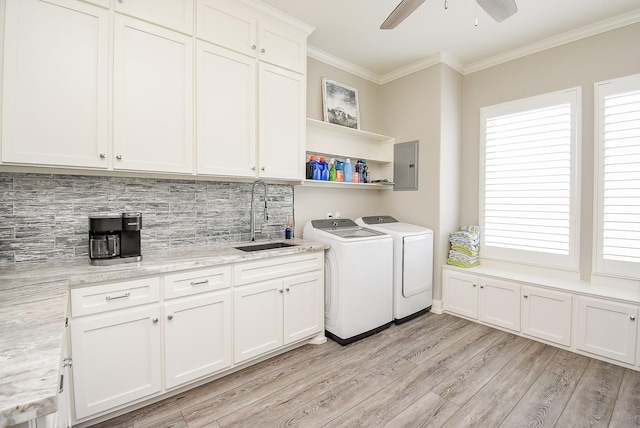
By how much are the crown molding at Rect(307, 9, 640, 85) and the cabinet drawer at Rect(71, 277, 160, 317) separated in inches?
111

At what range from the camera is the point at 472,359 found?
250 centimetres

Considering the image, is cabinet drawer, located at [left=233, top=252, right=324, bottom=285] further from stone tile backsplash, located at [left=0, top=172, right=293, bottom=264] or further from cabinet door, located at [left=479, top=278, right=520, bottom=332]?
cabinet door, located at [left=479, top=278, right=520, bottom=332]

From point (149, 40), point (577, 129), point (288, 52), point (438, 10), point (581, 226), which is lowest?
point (581, 226)

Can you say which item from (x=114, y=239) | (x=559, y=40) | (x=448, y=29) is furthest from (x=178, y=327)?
(x=559, y=40)

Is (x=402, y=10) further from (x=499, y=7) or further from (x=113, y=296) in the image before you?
(x=113, y=296)

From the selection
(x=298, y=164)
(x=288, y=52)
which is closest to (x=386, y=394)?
(x=298, y=164)

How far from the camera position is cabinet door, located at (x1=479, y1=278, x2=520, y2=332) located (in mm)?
2945

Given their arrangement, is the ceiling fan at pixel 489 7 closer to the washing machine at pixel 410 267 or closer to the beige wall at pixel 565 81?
the beige wall at pixel 565 81

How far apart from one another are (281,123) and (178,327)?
69.5 inches

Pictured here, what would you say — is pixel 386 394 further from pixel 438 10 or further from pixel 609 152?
pixel 438 10

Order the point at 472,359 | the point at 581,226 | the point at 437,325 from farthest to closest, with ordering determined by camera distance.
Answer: the point at 437,325, the point at 581,226, the point at 472,359

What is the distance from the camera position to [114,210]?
85.1 inches

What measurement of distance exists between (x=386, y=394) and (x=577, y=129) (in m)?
2.97

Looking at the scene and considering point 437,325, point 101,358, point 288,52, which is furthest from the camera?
point 437,325
